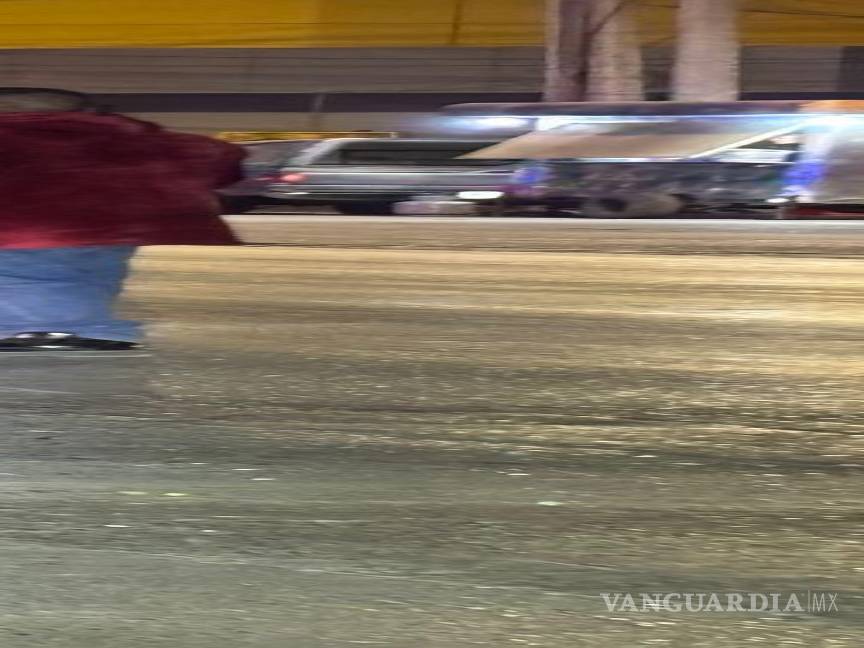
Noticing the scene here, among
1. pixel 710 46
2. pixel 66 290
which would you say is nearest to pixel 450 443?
pixel 66 290

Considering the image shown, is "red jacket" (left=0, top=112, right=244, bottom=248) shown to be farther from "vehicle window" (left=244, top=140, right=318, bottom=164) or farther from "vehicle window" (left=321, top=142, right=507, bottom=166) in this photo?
"vehicle window" (left=321, top=142, right=507, bottom=166)

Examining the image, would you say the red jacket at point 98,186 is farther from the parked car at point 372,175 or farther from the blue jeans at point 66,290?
the parked car at point 372,175

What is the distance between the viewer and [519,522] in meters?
2.49

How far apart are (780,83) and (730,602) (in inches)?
122

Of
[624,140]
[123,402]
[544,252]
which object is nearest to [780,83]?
[624,140]

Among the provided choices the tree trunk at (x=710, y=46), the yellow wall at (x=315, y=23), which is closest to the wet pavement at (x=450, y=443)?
the tree trunk at (x=710, y=46)

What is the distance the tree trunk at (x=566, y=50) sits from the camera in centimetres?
454

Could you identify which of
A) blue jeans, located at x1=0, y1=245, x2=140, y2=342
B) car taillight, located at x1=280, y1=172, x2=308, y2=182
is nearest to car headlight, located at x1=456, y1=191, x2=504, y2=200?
car taillight, located at x1=280, y1=172, x2=308, y2=182

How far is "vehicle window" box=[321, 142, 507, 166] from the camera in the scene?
367cm

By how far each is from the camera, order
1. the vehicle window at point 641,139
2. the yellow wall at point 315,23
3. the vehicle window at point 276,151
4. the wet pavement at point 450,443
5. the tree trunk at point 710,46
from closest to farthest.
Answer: the wet pavement at point 450,443, the vehicle window at point 641,139, the vehicle window at point 276,151, the tree trunk at point 710,46, the yellow wall at point 315,23

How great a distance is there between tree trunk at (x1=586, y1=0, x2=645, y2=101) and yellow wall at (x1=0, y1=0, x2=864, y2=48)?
449 millimetres

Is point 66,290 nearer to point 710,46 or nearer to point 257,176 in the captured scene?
point 257,176

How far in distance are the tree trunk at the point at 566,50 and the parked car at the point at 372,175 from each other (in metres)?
0.97

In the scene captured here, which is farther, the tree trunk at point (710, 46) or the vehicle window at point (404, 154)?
the tree trunk at point (710, 46)
